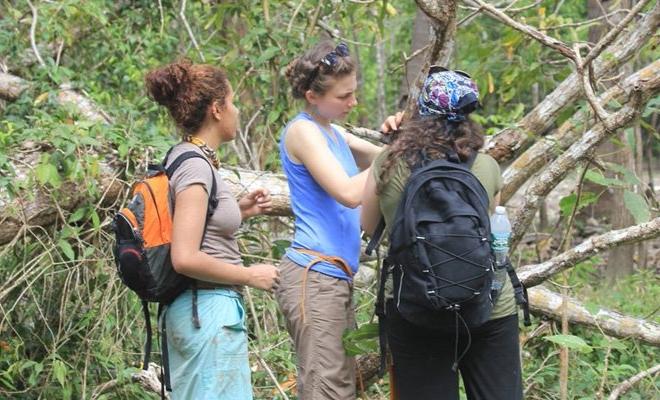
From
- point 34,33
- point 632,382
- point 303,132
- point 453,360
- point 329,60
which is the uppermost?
point 34,33

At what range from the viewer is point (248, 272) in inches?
116

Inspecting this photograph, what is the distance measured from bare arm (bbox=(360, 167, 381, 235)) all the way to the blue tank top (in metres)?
0.16

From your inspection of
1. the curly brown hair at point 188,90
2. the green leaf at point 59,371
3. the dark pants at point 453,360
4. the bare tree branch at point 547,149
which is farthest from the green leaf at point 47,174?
the bare tree branch at point 547,149

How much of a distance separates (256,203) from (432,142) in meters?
0.77

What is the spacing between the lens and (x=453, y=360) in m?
2.99

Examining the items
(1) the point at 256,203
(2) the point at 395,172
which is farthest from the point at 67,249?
(2) the point at 395,172

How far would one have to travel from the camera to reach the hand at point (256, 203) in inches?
129

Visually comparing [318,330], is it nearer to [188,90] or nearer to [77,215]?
[188,90]

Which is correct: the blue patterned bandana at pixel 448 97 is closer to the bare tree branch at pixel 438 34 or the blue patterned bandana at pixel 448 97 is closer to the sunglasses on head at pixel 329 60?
the bare tree branch at pixel 438 34

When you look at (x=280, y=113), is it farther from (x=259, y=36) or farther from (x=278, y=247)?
(x=278, y=247)

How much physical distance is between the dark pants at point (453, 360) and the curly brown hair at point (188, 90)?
859mm

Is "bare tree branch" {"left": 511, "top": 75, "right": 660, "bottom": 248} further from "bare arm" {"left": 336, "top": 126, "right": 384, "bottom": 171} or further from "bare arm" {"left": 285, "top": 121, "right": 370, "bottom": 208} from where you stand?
"bare arm" {"left": 285, "top": 121, "right": 370, "bottom": 208}

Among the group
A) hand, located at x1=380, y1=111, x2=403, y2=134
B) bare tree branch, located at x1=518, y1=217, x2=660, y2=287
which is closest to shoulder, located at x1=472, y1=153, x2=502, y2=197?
hand, located at x1=380, y1=111, x2=403, y2=134

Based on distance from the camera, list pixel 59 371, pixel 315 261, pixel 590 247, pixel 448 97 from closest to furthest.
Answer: pixel 448 97
pixel 315 261
pixel 590 247
pixel 59 371
